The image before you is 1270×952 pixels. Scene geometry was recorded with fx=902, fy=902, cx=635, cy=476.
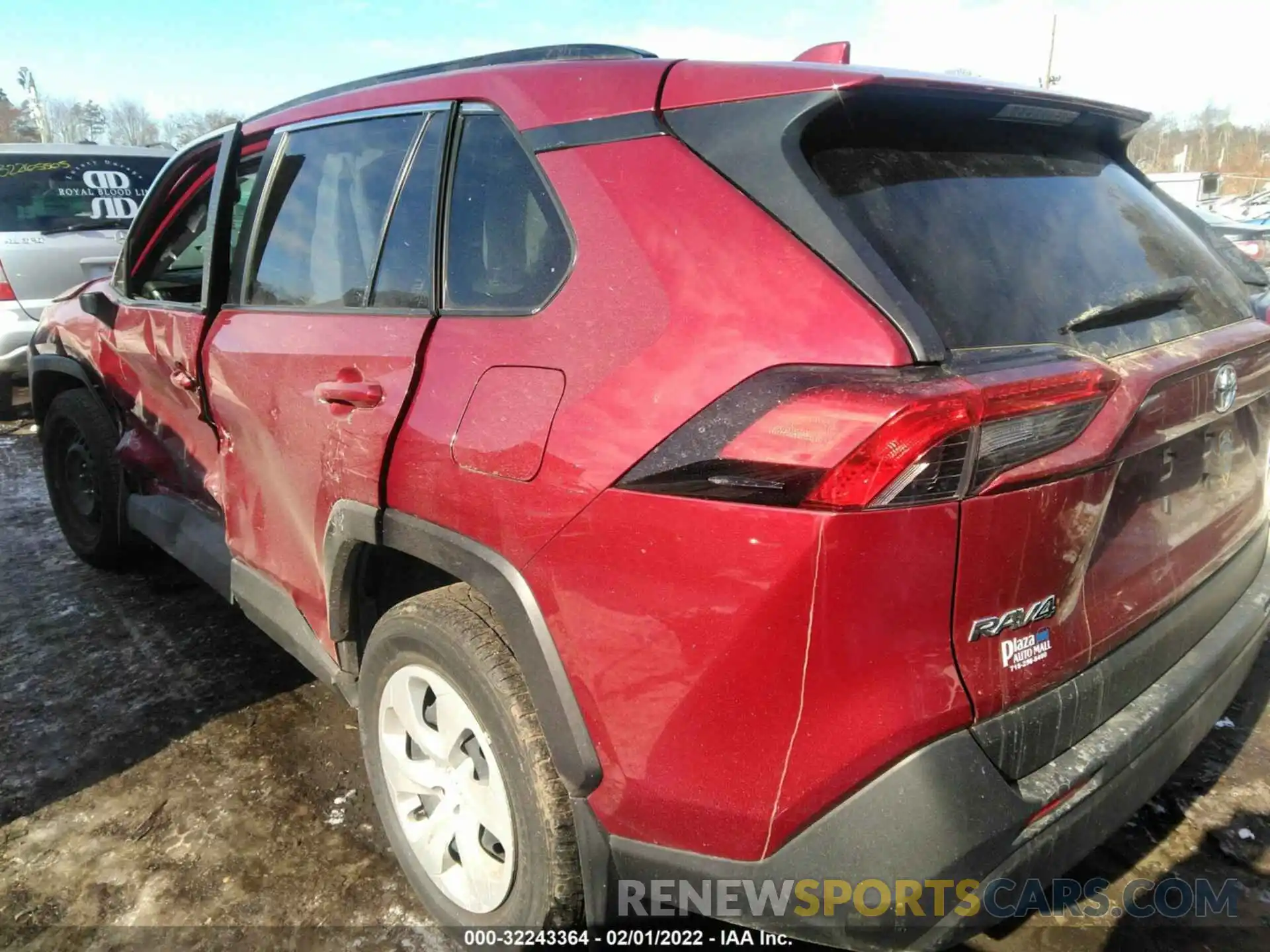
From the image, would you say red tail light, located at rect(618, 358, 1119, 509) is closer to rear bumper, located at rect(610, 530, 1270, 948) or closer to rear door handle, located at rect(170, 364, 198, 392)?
rear bumper, located at rect(610, 530, 1270, 948)

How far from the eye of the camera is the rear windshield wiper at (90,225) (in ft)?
22.3

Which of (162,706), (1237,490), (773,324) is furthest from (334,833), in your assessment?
(1237,490)

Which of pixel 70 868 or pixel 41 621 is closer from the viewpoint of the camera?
pixel 70 868

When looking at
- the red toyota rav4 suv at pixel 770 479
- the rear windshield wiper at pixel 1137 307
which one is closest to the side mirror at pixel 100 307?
the red toyota rav4 suv at pixel 770 479

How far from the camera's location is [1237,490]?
6.98 feet

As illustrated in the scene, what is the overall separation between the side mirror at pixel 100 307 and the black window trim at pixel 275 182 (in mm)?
1116

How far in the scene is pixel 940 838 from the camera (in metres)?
1.40

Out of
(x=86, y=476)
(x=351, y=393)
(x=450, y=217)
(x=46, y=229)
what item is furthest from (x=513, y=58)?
(x=46, y=229)

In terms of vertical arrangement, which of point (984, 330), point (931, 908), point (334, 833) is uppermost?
point (984, 330)

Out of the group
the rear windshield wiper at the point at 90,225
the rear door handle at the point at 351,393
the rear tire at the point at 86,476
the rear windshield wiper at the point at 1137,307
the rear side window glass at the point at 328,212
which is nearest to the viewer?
the rear windshield wiper at the point at 1137,307

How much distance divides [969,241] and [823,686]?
837 mm

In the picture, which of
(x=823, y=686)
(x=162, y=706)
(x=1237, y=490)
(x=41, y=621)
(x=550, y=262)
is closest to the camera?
(x=823, y=686)

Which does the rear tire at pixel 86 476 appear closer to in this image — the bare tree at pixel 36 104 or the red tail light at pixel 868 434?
the red tail light at pixel 868 434

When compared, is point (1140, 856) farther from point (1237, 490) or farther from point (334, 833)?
point (334, 833)
